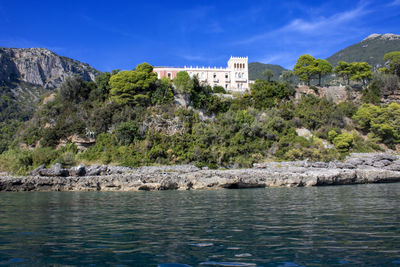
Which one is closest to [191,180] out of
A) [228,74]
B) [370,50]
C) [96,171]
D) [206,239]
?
[96,171]

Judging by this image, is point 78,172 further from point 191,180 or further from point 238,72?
point 238,72

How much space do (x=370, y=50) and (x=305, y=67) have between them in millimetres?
65525

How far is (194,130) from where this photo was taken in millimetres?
34906

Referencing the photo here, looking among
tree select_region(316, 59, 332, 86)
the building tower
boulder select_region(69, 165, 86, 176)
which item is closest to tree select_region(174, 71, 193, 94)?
the building tower

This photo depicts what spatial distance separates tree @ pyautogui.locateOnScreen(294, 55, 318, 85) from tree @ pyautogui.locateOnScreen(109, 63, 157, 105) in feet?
82.2

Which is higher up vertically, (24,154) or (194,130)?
(194,130)

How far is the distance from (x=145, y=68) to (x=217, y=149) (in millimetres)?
16544

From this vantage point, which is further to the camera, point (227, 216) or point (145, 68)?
point (145, 68)

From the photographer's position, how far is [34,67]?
308 ft

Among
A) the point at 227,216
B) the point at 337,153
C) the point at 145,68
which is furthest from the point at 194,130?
the point at 227,216

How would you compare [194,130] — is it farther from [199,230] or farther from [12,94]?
[12,94]

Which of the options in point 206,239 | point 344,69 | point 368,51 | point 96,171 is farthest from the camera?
point 368,51

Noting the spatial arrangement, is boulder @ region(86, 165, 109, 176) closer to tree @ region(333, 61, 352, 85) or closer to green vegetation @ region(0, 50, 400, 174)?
green vegetation @ region(0, 50, 400, 174)

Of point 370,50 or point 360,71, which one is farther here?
point 370,50
